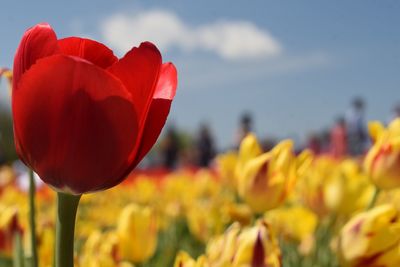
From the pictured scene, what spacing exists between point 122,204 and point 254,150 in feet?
8.63

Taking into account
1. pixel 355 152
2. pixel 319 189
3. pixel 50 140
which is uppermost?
pixel 50 140

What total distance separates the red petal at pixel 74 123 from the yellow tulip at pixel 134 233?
50 cm

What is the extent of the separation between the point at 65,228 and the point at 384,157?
671mm

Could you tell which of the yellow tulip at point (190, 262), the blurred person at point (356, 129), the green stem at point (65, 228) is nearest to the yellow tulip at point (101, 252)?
the yellow tulip at point (190, 262)

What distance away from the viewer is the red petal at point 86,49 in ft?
1.91

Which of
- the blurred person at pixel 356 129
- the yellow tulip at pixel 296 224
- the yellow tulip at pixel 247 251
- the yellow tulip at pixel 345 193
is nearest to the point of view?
the yellow tulip at pixel 247 251

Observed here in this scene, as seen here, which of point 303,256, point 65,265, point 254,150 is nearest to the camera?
point 65,265

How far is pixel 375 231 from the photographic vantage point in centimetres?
86

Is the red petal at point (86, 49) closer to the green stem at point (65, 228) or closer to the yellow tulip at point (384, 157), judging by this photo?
the green stem at point (65, 228)

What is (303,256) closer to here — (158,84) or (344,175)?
(344,175)

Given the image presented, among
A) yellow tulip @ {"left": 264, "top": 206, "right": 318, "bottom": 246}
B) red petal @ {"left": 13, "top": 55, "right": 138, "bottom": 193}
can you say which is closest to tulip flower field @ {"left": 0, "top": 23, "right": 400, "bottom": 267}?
red petal @ {"left": 13, "top": 55, "right": 138, "bottom": 193}

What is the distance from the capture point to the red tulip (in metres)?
0.51

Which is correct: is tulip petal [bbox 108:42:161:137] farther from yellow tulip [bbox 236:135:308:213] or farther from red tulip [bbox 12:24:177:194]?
yellow tulip [bbox 236:135:308:213]

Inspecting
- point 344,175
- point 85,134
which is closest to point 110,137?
point 85,134
